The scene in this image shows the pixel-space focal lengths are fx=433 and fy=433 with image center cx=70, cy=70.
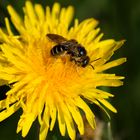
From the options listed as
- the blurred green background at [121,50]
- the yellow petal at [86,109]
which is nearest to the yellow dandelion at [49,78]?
the yellow petal at [86,109]

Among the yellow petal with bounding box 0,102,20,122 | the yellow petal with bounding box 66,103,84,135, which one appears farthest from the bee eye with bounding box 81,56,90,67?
the yellow petal with bounding box 0,102,20,122

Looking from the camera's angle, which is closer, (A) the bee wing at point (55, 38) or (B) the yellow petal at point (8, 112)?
(B) the yellow petal at point (8, 112)

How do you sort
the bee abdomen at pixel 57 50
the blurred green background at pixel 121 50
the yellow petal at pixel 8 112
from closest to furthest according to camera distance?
1. the yellow petal at pixel 8 112
2. the bee abdomen at pixel 57 50
3. the blurred green background at pixel 121 50

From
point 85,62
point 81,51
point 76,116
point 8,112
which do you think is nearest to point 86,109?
point 76,116

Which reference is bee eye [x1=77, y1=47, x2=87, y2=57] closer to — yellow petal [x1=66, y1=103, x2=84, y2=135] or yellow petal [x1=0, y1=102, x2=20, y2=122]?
yellow petal [x1=66, y1=103, x2=84, y2=135]

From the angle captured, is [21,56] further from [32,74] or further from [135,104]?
[135,104]

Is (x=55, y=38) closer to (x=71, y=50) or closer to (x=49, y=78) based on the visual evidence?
(x=71, y=50)

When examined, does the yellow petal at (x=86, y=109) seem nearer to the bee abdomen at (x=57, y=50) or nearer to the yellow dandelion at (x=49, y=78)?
the yellow dandelion at (x=49, y=78)
